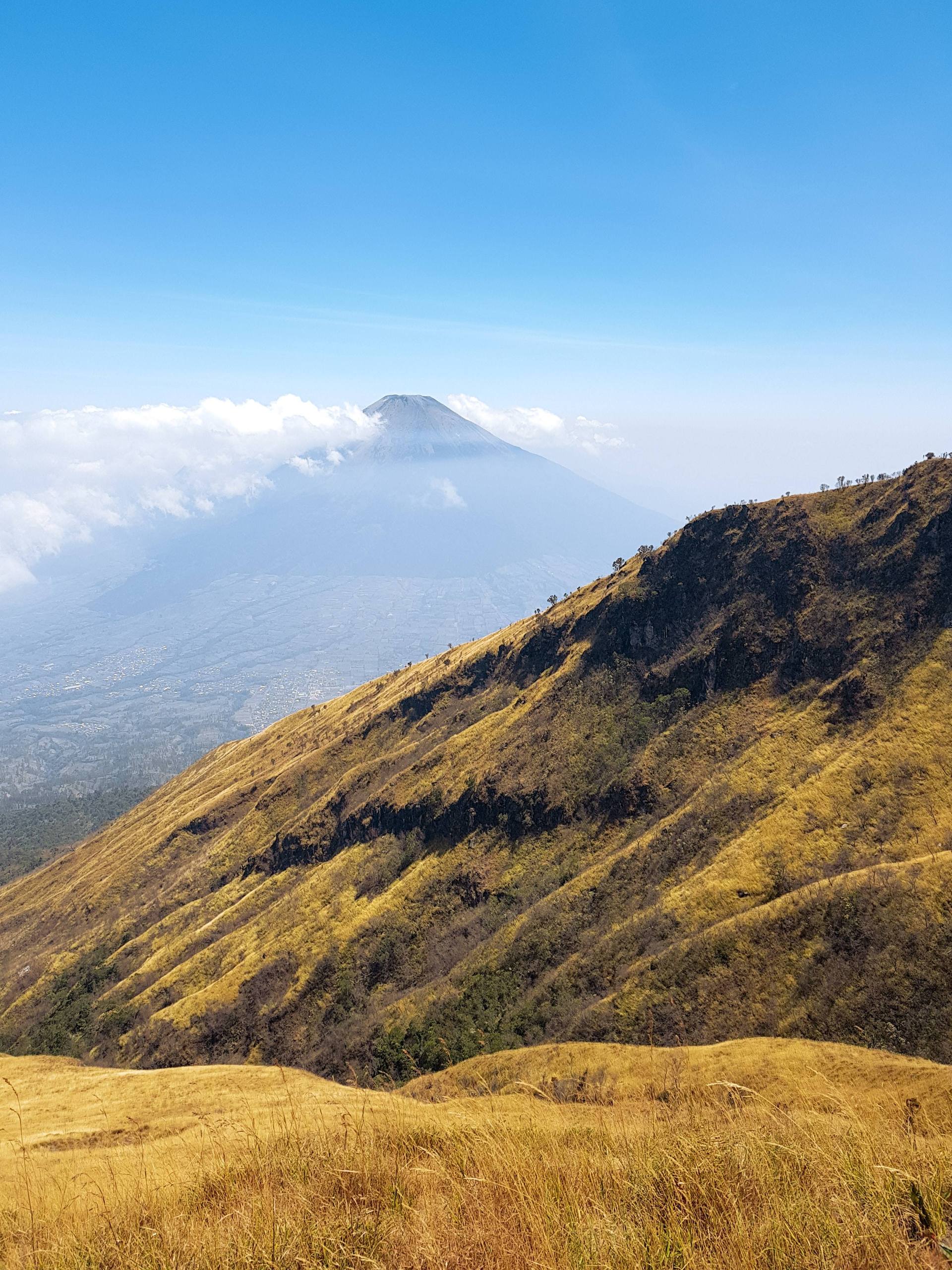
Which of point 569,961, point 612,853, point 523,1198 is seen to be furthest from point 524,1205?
point 612,853

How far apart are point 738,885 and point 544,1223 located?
5521cm

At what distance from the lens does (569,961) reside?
58188mm

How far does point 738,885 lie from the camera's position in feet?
175

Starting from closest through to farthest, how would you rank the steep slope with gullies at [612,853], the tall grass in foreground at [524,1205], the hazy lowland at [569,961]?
the tall grass in foreground at [524,1205] → the hazy lowland at [569,961] → the steep slope with gullies at [612,853]

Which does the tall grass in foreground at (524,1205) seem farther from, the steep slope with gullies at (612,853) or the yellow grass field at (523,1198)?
the steep slope with gullies at (612,853)

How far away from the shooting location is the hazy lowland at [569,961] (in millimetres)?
5598

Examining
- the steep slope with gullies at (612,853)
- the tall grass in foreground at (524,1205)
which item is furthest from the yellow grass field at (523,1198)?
the steep slope with gullies at (612,853)

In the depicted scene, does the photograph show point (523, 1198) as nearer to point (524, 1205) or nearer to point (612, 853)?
point (524, 1205)

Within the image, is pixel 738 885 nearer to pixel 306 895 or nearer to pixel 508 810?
pixel 508 810

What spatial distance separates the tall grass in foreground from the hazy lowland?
4cm

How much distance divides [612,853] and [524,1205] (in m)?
69.2

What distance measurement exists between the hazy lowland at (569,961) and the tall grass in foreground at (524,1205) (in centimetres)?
4

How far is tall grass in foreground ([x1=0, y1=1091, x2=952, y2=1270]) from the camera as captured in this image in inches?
186

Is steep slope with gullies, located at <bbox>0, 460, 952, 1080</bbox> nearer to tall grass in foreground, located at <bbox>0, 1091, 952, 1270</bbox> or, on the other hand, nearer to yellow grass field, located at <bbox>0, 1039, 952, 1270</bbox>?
yellow grass field, located at <bbox>0, 1039, 952, 1270</bbox>
